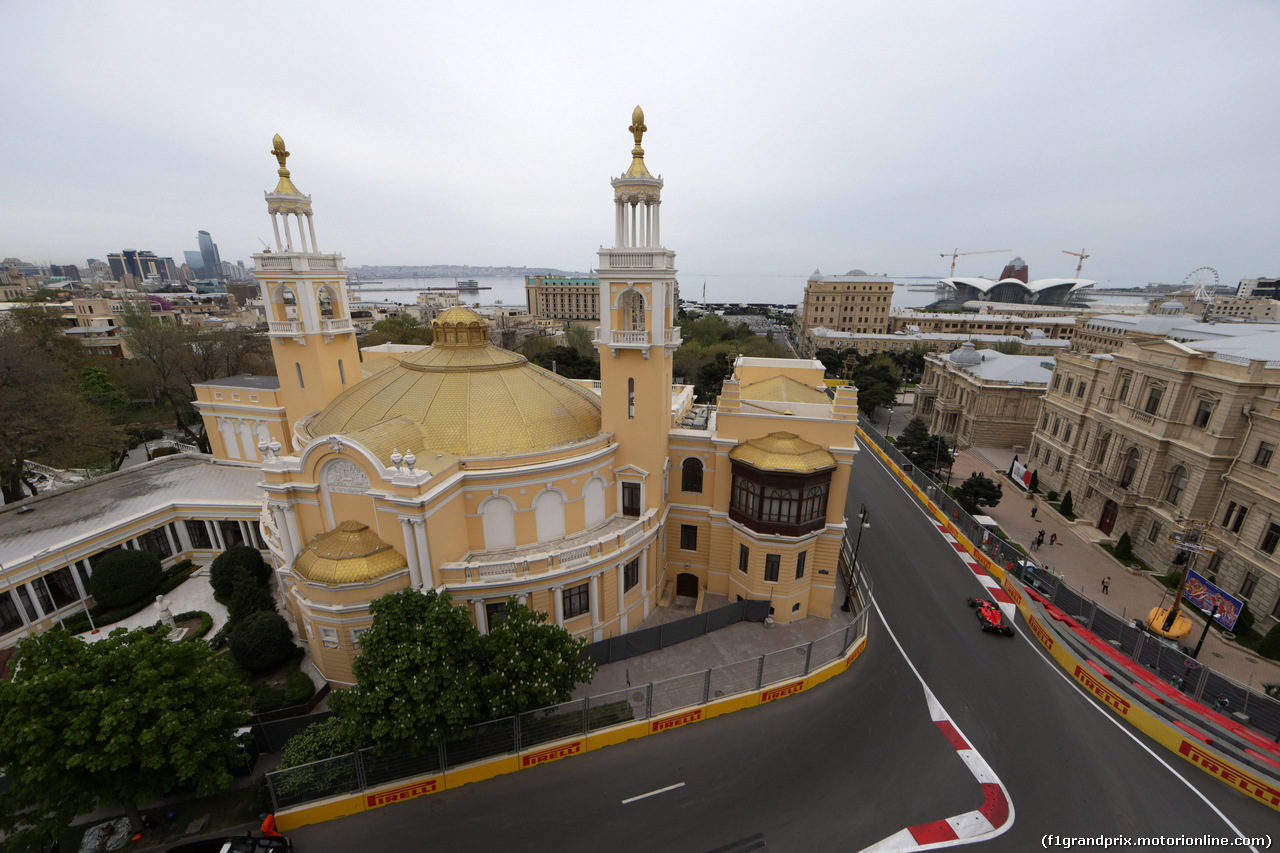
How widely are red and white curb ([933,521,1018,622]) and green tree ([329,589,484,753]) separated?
2665 centimetres

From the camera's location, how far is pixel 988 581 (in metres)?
29.8

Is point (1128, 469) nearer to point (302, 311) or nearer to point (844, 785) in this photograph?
point (844, 785)

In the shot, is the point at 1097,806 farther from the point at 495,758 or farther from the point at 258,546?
the point at 258,546

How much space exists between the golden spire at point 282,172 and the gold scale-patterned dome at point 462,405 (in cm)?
938

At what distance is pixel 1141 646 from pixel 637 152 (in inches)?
1197

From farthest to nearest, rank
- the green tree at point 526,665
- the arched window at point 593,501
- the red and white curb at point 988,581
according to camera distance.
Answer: the red and white curb at point 988,581, the arched window at point 593,501, the green tree at point 526,665

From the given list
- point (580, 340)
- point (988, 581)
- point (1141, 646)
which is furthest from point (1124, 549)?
point (580, 340)

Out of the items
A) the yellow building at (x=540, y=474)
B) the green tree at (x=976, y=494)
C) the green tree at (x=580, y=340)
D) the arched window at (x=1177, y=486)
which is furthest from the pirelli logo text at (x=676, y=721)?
the green tree at (x=580, y=340)

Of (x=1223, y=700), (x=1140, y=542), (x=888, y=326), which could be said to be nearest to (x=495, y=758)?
(x=1223, y=700)

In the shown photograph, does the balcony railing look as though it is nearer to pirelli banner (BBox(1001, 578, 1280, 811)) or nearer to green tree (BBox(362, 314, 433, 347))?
pirelli banner (BBox(1001, 578, 1280, 811))

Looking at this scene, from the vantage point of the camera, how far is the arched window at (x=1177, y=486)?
102ft

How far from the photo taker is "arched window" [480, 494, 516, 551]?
2158 centimetres

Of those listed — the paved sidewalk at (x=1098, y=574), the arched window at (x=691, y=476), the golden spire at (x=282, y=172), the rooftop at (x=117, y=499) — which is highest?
the golden spire at (x=282, y=172)

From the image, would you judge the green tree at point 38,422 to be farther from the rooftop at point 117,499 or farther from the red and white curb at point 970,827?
the red and white curb at point 970,827
